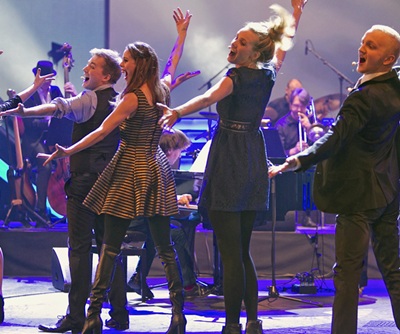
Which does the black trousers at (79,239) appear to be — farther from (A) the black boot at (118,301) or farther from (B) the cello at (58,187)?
(B) the cello at (58,187)

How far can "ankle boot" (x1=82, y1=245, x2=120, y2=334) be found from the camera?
4473 mm

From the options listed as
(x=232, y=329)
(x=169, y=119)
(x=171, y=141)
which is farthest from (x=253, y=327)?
(x=171, y=141)

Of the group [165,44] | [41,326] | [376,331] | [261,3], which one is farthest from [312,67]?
[41,326]

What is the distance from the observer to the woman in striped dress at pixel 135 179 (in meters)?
4.48

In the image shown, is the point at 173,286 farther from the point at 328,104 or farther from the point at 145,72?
the point at 328,104

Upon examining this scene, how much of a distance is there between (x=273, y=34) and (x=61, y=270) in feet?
9.48

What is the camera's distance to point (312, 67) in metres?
10.9

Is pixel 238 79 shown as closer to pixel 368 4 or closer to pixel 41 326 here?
pixel 41 326

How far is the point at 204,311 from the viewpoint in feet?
20.6

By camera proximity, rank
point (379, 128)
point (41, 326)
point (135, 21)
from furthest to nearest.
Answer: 1. point (135, 21)
2. point (41, 326)
3. point (379, 128)

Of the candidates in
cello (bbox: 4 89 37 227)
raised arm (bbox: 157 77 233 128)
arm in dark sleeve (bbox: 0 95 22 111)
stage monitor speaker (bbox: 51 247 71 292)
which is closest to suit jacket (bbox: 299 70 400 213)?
raised arm (bbox: 157 77 233 128)

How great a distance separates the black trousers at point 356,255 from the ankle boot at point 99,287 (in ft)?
4.39

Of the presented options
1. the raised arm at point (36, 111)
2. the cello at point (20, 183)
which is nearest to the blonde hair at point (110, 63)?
the raised arm at point (36, 111)

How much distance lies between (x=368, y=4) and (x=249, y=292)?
7.39m
